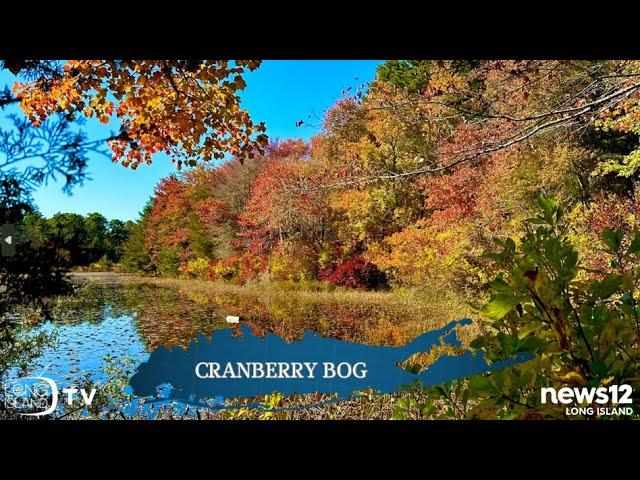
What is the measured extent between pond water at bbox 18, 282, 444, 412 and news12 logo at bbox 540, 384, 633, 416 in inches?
78.8

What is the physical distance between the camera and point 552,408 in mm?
726

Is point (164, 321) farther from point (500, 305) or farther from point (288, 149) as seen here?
point (500, 305)

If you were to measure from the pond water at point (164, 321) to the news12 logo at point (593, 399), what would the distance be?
2.00m

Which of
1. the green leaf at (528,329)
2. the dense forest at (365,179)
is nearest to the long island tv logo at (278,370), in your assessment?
the dense forest at (365,179)

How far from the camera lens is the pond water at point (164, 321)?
8.30 feet

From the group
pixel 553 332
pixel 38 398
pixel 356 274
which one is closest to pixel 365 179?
pixel 356 274

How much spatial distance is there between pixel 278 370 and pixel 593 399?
53.5 inches

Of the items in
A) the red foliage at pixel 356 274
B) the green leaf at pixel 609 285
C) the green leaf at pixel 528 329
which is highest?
the red foliage at pixel 356 274

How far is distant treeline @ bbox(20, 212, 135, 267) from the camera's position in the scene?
72.4 inches

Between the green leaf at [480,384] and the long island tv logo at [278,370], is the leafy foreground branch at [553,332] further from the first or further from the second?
the long island tv logo at [278,370]
